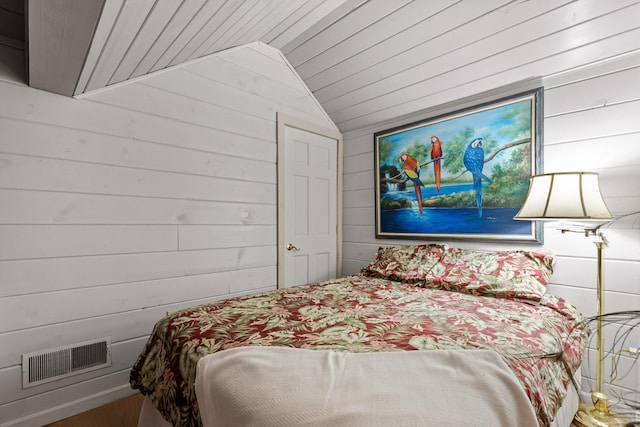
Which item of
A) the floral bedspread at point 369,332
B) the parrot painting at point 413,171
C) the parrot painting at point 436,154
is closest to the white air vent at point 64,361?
the floral bedspread at point 369,332

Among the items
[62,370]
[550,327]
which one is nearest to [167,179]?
[62,370]

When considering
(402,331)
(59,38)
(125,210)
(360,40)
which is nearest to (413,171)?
(360,40)

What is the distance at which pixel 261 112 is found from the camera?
276cm

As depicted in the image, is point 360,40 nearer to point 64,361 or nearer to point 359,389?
point 359,389

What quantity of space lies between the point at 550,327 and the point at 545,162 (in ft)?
3.78

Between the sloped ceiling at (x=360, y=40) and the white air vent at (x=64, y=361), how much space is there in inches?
58.0

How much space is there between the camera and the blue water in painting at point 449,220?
7.44 feet

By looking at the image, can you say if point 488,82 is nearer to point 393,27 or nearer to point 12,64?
point 393,27

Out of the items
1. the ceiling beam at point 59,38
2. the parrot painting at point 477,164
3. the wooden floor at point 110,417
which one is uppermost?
the ceiling beam at point 59,38

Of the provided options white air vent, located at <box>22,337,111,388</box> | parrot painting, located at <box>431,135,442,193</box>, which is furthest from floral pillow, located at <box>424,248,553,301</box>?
white air vent, located at <box>22,337,111,388</box>

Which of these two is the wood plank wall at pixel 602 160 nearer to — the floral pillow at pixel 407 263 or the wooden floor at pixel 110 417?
the floral pillow at pixel 407 263

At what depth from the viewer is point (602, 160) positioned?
6.23ft

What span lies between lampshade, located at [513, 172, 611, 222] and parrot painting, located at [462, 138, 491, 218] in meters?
0.67

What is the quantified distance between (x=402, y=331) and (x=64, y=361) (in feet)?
6.31
